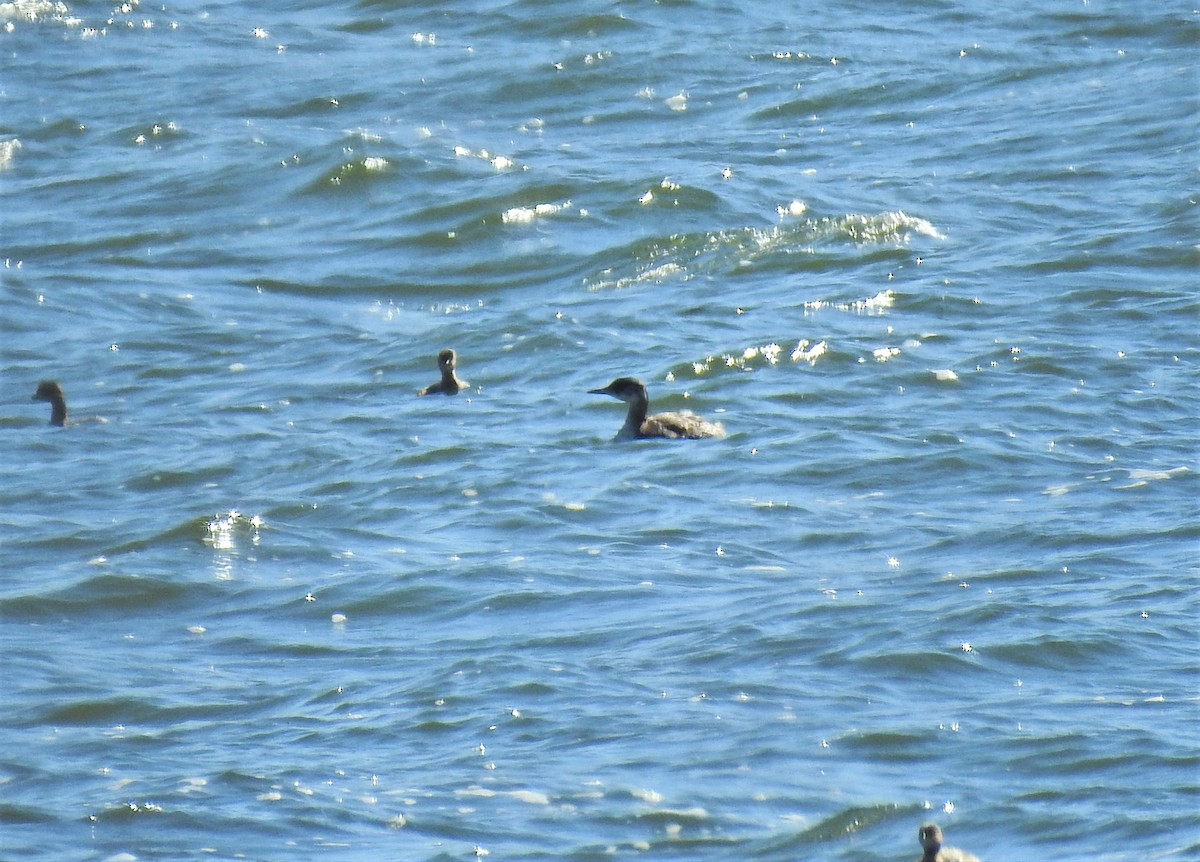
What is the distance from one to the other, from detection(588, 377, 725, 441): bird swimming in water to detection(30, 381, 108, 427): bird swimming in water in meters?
3.40

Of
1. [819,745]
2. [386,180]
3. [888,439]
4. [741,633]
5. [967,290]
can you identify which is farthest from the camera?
[386,180]

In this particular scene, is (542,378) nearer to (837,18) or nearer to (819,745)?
(819,745)

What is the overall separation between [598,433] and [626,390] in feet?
1.12

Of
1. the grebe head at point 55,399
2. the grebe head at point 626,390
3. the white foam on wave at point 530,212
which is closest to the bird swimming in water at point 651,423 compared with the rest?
the grebe head at point 626,390

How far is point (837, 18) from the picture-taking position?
25.6 meters

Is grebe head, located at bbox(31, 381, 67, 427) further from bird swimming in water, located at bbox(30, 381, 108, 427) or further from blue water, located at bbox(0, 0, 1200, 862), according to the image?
blue water, located at bbox(0, 0, 1200, 862)

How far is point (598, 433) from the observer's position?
14672mm

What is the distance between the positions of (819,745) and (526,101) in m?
15.0

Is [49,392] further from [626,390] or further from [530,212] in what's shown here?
[530,212]

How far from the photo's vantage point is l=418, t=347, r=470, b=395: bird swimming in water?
1512 cm

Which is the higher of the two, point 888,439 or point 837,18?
point 837,18

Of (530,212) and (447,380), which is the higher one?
(530,212)

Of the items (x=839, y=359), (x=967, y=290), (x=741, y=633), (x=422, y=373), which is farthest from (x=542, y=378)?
(x=741, y=633)

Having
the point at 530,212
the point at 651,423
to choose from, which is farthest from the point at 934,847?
the point at 530,212
